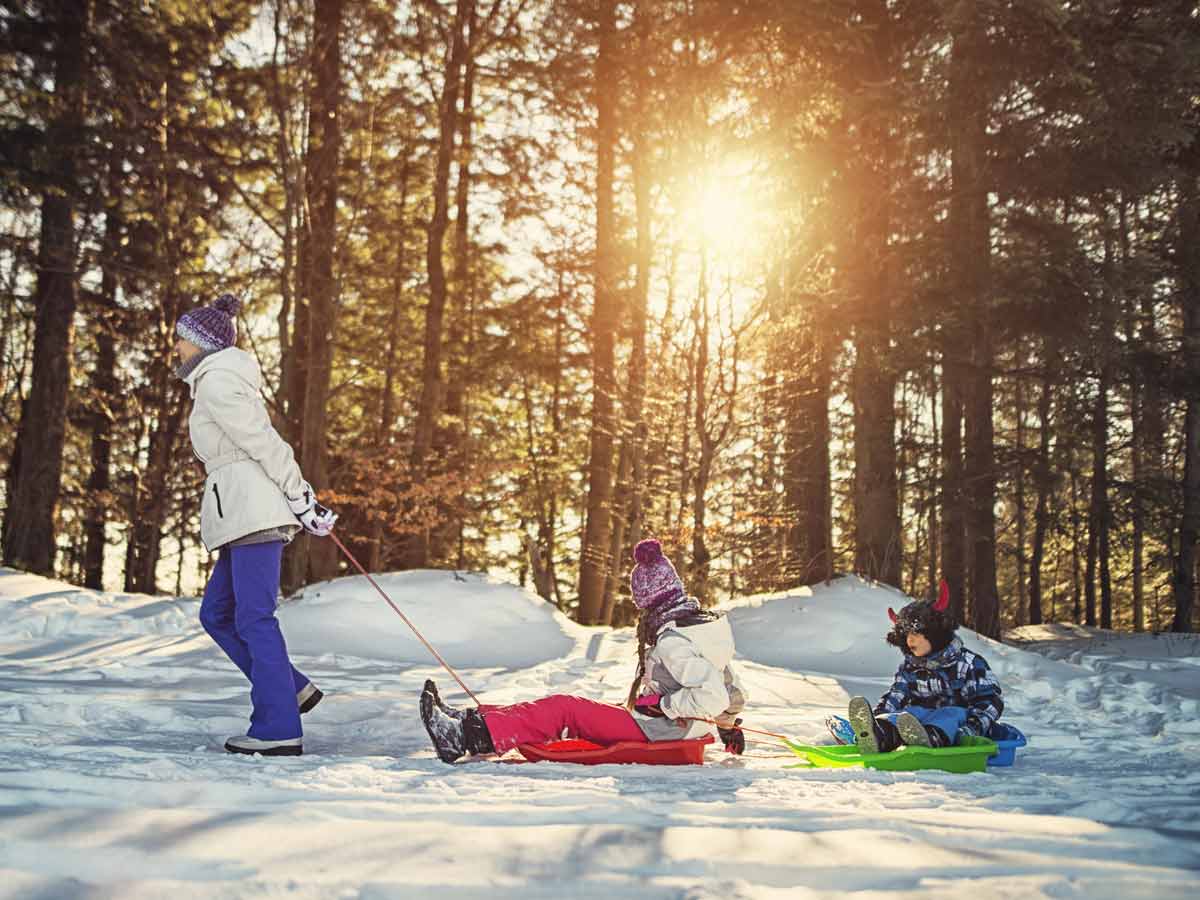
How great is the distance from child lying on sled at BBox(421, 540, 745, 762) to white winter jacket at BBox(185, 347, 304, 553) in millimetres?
967

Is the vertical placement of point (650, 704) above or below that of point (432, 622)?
below

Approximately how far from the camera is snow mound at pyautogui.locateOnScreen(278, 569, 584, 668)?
8594 millimetres

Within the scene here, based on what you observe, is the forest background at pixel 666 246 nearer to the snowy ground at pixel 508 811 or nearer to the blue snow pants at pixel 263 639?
the snowy ground at pixel 508 811

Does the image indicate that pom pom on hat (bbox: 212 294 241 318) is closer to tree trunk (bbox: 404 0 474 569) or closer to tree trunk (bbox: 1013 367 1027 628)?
tree trunk (bbox: 404 0 474 569)

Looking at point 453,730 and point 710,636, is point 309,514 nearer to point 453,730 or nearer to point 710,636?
point 453,730

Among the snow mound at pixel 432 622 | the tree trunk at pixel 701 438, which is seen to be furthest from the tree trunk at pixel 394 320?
the tree trunk at pixel 701 438

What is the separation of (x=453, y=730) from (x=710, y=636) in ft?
3.87

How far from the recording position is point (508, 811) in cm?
262

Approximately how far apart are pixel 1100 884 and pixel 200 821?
194 cm

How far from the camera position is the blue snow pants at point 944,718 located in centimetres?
464

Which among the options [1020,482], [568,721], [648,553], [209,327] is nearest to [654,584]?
[648,553]

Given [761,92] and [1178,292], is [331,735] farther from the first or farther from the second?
[1178,292]

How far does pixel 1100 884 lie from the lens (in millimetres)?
1995

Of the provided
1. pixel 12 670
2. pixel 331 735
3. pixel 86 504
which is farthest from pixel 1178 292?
pixel 86 504
